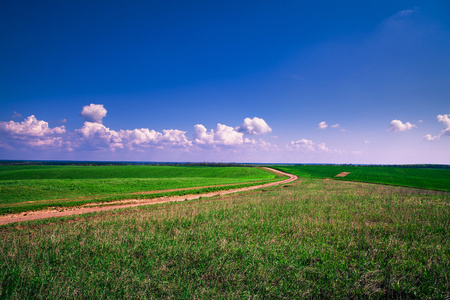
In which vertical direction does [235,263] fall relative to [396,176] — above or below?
above

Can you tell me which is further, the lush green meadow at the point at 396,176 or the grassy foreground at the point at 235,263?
the lush green meadow at the point at 396,176

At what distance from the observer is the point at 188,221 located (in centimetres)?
934

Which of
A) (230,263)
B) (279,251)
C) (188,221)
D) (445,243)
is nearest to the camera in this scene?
(230,263)

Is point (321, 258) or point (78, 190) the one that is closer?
point (321, 258)

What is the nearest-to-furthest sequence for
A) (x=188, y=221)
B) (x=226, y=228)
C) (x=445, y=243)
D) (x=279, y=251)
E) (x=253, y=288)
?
(x=253, y=288) < (x=279, y=251) < (x=445, y=243) < (x=226, y=228) < (x=188, y=221)

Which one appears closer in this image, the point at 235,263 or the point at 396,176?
the point at 235,263

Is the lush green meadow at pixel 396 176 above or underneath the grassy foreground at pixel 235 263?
underneath

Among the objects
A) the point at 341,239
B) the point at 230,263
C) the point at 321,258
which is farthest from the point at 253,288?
the point at 341,239

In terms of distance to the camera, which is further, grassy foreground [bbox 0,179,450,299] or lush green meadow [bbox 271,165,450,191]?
lush green meadow [bbox 271,165,450,191]

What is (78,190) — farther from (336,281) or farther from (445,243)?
(445,243)

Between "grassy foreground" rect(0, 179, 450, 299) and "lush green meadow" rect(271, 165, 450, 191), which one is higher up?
"grassy foreground" rect(0, 179, 450, 299)

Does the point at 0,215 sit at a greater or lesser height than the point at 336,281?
lesser

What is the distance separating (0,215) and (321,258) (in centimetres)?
2250

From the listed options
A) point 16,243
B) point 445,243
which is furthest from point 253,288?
point 16,243
